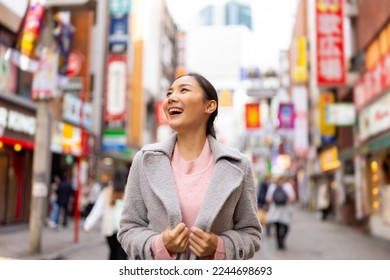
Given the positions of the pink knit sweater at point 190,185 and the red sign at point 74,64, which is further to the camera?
the red sign at point 74,64

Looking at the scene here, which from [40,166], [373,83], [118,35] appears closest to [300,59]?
[118,35]

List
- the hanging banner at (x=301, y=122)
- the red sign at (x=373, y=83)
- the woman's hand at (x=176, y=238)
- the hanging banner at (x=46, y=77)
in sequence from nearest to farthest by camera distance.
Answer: the woman's hand at (x=176, y=238) → the hanging banner at (x=46, y=77) → the red sign at (x=373, y=83) → the hanging banner at (x=301, y=122)

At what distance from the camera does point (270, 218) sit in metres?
10.8

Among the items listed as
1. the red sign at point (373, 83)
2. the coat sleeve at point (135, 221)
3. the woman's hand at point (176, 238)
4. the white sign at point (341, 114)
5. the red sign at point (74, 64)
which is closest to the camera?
the woman's hand at point (176, 238)

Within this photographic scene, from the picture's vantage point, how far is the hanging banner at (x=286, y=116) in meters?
26.3

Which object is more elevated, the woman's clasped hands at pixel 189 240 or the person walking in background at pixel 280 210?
the woman's clasped hands at pixel 189 240

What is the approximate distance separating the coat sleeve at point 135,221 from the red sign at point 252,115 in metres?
22.8

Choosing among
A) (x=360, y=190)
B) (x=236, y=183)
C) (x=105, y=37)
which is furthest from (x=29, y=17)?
(x=105, y=37)

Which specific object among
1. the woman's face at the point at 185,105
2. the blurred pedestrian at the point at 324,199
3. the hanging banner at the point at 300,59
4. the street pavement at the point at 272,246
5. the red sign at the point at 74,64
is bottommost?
the street pavement at the point at 272,246

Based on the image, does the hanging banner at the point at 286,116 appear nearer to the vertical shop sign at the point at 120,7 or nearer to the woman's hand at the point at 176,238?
the vertical shop sign at the point at 120,7

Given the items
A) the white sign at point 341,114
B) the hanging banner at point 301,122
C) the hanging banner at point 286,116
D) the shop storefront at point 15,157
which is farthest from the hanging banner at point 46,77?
the hanging banner at point 301,122

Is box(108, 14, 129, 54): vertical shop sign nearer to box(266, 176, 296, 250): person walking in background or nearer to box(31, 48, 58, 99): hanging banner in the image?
box(31, 48, 58, 99): hanging banner

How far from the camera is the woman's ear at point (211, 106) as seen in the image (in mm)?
1849
